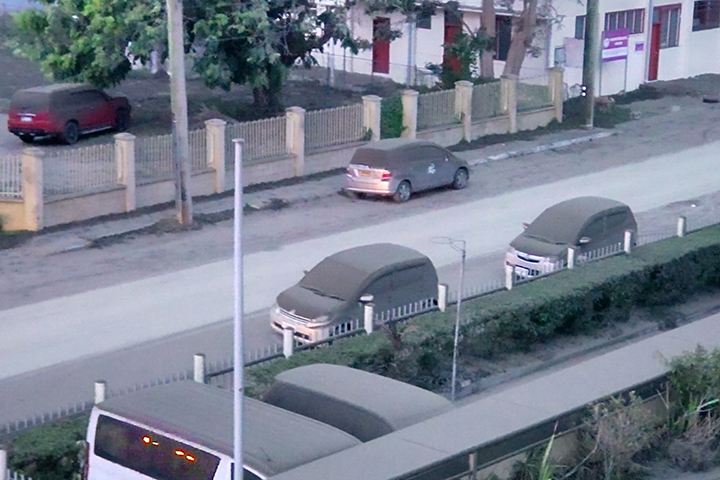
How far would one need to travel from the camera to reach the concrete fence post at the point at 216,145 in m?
25.6

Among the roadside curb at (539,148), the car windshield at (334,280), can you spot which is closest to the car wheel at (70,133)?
the roadside curb at (539,148)

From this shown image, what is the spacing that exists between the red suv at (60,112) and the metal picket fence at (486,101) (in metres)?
9.88

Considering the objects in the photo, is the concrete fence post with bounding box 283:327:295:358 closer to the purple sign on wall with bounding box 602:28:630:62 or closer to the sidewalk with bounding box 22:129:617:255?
the sidewalk with bounding box 22:129:617:255

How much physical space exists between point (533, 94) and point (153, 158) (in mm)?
14062

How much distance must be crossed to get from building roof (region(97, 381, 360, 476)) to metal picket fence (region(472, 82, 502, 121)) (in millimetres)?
22861

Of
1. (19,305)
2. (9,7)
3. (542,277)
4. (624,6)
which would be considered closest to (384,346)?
(542,277)

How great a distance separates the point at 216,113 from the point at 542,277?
1777 cm

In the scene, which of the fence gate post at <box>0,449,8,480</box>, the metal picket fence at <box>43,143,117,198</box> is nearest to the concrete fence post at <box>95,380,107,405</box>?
the fence gate post at <box>0,449,8,480</box>

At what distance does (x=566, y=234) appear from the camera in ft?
64.9

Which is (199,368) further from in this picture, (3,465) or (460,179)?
(460,179)

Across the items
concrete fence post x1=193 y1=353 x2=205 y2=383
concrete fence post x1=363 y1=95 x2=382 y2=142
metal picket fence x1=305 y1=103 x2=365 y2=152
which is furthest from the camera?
concrete fence post x1=363 y1=95 x2=382 y2=142

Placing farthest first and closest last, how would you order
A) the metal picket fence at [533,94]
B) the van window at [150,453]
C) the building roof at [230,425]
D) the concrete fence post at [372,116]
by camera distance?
the metal picket fence at [533,94]
the concrete fence post at [372,116]
the van window at [150,453]
the building roof at [230,425]

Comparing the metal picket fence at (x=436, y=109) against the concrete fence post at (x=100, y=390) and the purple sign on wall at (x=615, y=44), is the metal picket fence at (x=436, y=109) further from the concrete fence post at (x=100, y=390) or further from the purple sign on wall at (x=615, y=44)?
the concrete fence post at (x=100, y=390)

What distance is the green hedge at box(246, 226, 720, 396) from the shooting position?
14.0 m
